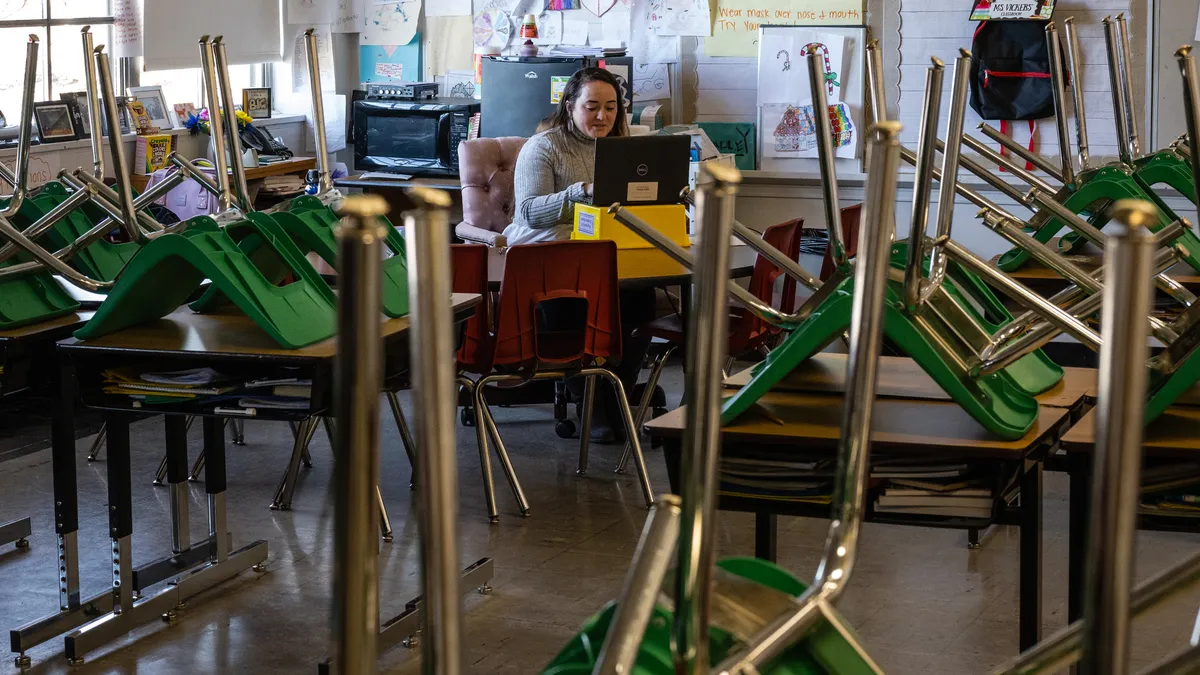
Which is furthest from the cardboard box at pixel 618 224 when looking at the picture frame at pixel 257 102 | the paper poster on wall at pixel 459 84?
the picture frame at pixel 257 102

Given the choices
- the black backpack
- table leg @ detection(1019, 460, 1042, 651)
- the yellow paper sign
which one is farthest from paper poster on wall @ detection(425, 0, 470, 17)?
table leg @ detection(1019, 460, 1042, 651)

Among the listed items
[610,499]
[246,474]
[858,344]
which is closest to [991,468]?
[858,344]

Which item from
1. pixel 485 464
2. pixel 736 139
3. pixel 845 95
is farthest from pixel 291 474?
pixel 845 95

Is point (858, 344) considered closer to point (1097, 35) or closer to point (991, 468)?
point (991, 468)

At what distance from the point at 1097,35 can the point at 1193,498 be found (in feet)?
14.7

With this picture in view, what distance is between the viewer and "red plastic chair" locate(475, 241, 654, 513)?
396 centimetres

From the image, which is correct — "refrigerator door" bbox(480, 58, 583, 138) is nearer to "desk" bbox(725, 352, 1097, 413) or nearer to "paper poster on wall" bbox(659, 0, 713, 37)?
"paper poster on wall" bbox(659, 0, 713, 37)

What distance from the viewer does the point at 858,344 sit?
620 millimetres

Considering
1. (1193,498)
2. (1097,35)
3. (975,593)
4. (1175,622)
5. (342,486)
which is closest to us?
(342,486)

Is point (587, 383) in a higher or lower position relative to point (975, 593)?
higher

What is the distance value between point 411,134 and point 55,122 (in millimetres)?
1734

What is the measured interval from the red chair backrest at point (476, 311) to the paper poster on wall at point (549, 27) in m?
3.14

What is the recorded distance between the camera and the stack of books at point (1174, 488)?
2.00m

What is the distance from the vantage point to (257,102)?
6992 millimetres
